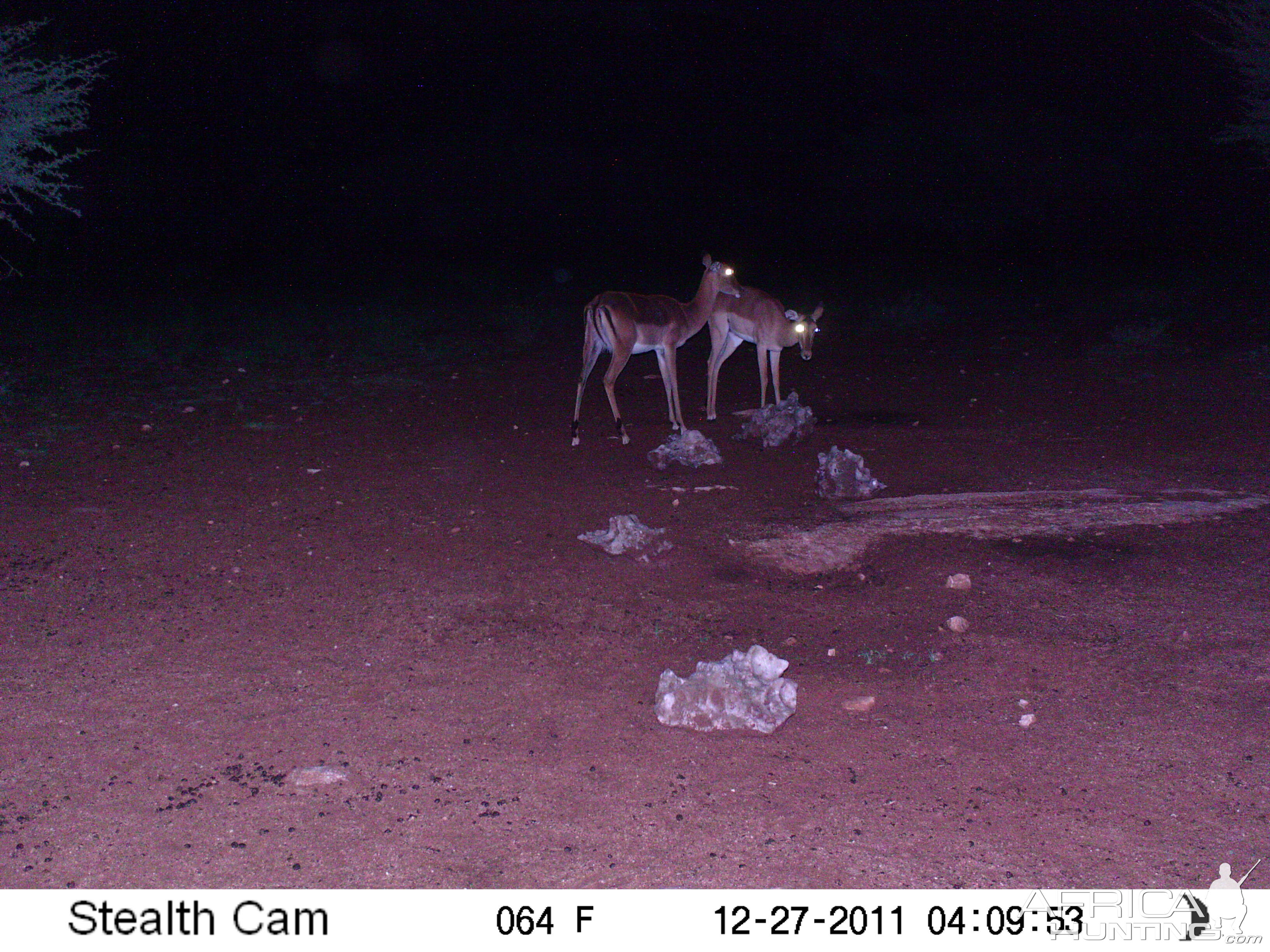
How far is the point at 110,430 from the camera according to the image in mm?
11023

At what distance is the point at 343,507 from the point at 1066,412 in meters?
7.64

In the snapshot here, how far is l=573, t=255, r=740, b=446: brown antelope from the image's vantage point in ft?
34.7

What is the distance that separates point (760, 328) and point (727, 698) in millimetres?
7560

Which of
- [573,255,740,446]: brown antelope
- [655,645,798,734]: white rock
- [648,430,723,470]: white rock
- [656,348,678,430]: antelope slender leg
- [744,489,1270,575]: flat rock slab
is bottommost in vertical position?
[744,489,1270,575]: flat rock slab

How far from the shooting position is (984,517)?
25.7 feet

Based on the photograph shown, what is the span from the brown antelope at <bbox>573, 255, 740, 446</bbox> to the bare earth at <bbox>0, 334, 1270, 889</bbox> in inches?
35.5

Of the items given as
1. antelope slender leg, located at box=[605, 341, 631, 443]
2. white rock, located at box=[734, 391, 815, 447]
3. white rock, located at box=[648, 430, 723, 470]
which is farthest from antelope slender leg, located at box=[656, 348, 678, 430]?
white rock, located at box=[648, 430, 723, 470]

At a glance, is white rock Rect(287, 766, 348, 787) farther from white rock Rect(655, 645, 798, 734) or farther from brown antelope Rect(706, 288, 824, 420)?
brown antelope Rect(706, 288, 824, 420)

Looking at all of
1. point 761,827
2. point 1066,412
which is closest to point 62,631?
point 761,827

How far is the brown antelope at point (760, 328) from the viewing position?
1174 centimetres

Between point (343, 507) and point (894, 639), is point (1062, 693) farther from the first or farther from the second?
point (343, 507)

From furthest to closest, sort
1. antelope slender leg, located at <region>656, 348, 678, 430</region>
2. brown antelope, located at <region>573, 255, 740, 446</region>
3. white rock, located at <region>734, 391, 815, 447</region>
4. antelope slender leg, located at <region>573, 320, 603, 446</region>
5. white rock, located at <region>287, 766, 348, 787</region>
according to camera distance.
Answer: antelope slender leg, located at <region>656, 348, 678, 430</region>, antelope slender leg, located at <region>573, 320, 603, 446</region>, brown antelope, located at <region>573, 255, 740, 446</region>, white rock, located at <region>734, 391, 815, 447</region>, white rock, located at <region>287, 766, 348, 787</region>

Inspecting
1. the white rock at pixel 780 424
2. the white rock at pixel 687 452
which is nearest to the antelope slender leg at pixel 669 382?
the white rock at pixel 780 424

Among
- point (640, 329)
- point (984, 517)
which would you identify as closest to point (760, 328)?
point (640, 329)
